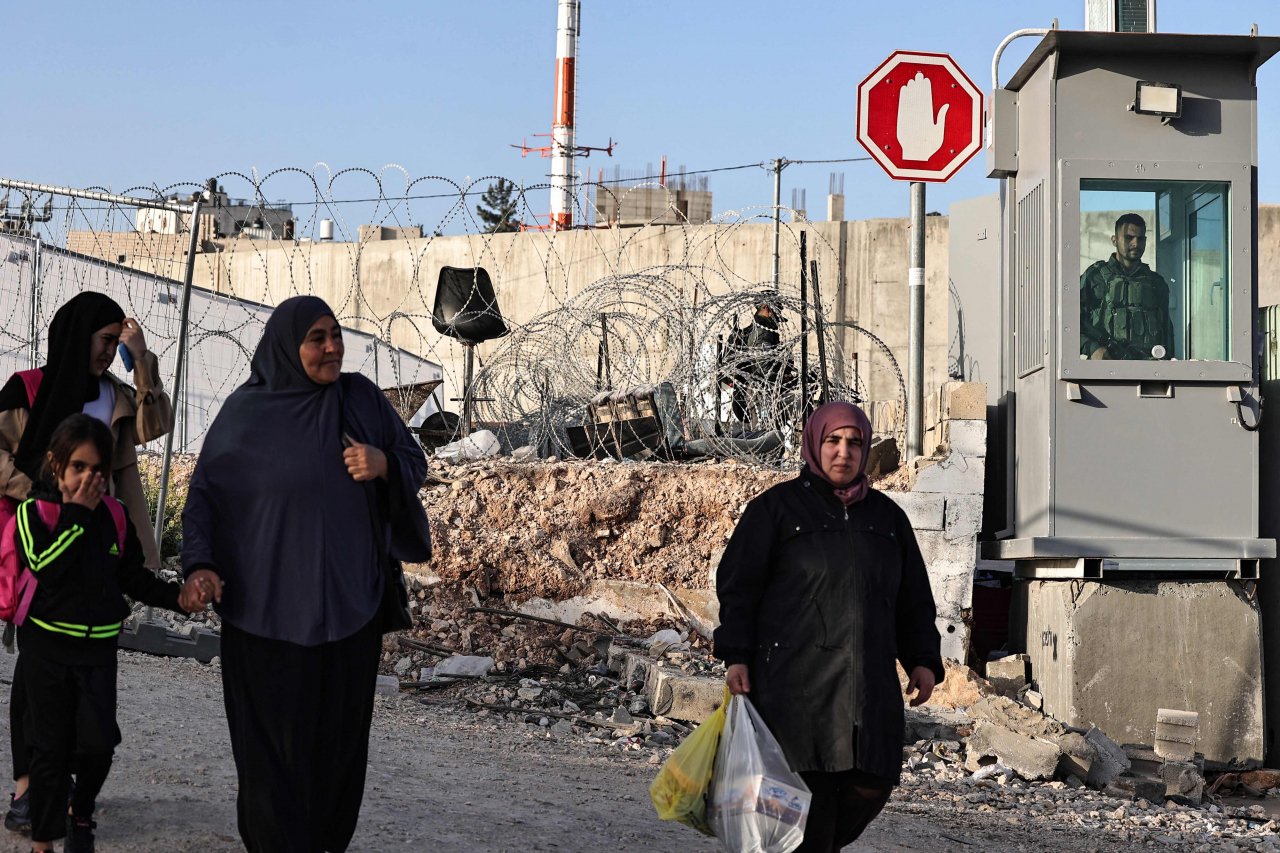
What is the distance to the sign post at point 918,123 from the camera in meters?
6.10

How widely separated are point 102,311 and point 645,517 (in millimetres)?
4789

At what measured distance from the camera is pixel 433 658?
715 centimetres

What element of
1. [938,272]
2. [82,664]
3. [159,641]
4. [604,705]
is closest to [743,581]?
[82,664]

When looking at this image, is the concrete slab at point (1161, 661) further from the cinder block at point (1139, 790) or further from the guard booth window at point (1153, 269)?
the guard booth window at point (1153, 269)

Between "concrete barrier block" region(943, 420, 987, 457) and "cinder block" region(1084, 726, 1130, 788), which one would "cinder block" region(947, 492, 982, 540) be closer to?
"concrete barrier block" region(943, 420, 987, 457)

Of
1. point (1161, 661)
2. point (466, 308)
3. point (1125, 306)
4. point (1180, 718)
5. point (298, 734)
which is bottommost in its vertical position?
point (1180, 718)

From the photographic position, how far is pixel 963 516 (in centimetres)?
667

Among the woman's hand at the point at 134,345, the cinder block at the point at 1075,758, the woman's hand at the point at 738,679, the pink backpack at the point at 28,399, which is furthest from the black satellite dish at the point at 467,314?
the woman's hand at the point at 738,679

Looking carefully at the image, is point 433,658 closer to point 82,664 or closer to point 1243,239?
point 82,664

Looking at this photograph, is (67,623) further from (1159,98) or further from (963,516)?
(1159,98)

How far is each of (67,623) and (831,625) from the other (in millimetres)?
1815

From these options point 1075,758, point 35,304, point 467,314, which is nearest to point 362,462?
point 1075,758

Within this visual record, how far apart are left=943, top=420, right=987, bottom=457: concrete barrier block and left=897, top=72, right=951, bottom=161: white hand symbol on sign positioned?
138cm

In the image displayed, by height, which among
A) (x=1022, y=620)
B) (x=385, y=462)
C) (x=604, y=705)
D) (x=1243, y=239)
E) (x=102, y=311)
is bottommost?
(x=604, y=705)
